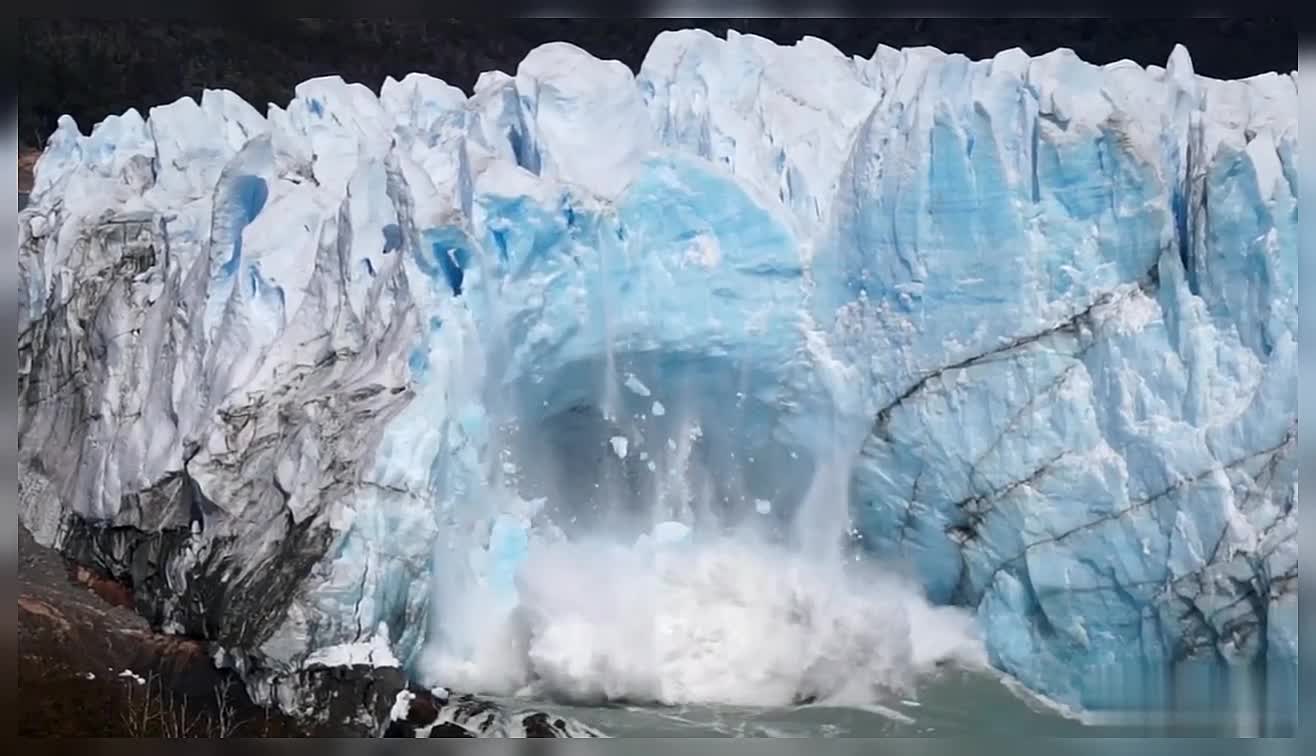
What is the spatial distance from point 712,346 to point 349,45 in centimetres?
148

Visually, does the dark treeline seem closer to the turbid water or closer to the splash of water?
the splash of water

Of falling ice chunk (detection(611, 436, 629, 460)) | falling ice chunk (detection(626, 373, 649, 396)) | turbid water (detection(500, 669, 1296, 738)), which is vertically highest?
falling ice chunk (detection(626, 373, 649, 396))

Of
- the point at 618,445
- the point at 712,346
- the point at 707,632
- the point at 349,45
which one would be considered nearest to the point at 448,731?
the point at 707,632

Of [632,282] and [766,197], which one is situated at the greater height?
[766,197]

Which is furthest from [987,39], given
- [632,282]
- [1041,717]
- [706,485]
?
[1041,717]

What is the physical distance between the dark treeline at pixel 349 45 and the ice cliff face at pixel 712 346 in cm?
6

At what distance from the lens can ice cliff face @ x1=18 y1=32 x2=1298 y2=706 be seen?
3951 millimetres

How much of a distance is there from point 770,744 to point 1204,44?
247 cm

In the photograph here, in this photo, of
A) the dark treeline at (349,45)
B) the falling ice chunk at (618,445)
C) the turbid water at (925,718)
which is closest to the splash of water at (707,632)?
the turbid water at (925,718)

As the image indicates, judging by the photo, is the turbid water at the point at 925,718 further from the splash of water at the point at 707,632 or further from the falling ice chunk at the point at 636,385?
the falling ice chunk at the point at 636,385

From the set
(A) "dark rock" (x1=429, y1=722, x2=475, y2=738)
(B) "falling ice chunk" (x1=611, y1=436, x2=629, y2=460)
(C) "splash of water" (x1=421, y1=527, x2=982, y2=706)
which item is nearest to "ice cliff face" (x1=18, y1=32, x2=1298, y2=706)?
(B) "falling ice chunk" (x1=611, y1=436, x2=629, y2=460)

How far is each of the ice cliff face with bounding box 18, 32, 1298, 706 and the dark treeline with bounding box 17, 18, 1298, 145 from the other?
6 cm

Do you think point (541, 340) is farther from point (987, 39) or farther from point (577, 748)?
point (987, 39)

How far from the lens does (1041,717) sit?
4.02 m
